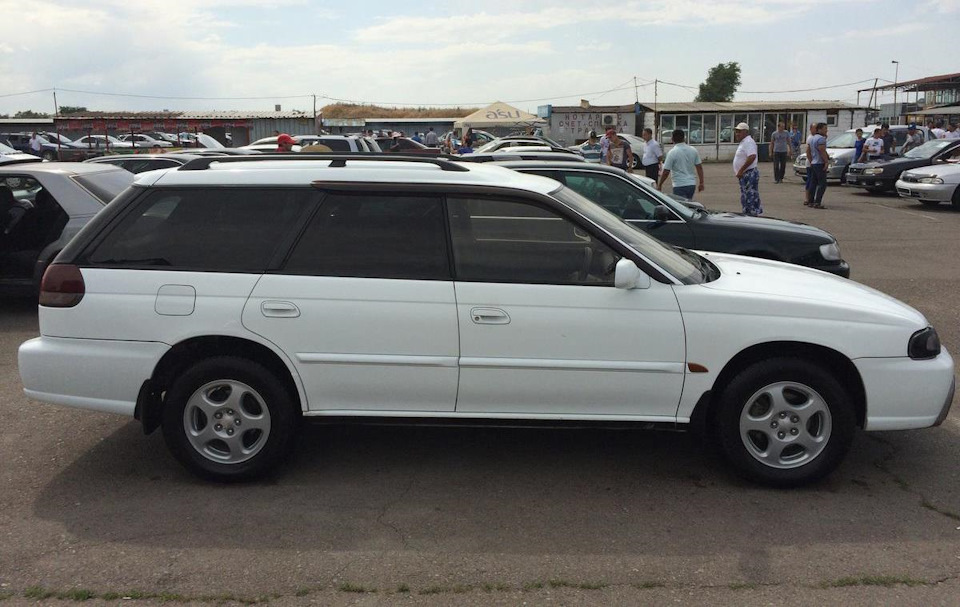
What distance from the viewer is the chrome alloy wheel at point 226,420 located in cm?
446

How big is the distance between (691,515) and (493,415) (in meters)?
1.08

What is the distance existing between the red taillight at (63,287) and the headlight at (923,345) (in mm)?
4203

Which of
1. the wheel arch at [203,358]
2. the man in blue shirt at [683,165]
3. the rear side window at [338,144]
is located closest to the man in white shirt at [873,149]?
the man in blue shirt at [683,165]

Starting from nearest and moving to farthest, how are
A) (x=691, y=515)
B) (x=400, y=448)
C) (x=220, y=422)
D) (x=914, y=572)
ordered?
(x=914, y=572), (x=691, y=515), (x=220, y=422), (x=400, y=448)

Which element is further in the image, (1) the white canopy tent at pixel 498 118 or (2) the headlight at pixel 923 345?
(1) the white canopy tent at pixel 498 118

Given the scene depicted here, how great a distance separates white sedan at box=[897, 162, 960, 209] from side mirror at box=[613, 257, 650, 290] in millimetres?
16671

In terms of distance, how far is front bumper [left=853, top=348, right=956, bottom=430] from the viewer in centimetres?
436

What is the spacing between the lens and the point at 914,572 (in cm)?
365

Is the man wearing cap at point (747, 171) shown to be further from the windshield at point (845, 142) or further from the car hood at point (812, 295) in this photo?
the windshield at point (845, 142)

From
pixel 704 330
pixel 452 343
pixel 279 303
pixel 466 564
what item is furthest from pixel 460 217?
pixel 466 564

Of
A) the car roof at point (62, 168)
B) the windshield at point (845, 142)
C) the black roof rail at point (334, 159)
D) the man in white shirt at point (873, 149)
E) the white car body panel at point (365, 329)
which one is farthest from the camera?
the windshield at point (845, 142)

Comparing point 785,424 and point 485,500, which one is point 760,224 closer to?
point 785,424

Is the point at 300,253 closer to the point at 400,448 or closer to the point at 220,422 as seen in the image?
the point at 220,422

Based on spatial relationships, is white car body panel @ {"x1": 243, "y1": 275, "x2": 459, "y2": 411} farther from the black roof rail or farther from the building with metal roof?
the building with metal roof
